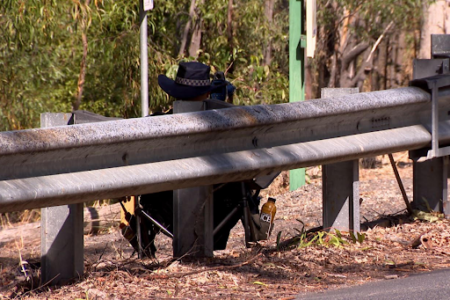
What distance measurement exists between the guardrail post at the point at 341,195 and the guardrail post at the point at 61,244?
1.70 m

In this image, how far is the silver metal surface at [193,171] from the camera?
336cm

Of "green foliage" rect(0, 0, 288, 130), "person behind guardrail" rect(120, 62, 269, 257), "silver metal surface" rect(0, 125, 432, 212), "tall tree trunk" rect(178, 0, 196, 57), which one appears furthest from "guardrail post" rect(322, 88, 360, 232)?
"tall tree trunk" rect(178, 0, 196, 57)

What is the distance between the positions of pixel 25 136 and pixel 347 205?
236 cm

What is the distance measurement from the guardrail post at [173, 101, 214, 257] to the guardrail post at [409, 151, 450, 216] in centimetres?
185

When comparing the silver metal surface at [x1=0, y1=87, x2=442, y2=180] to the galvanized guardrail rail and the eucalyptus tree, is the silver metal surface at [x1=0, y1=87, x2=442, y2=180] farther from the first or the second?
the eucalyptus tree

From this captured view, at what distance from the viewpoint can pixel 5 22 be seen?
35.8 feet

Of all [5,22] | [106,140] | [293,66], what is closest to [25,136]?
[106,140]

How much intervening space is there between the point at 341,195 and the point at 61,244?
1.86 metres

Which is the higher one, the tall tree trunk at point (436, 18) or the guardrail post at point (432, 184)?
the tall tree trunk at point (436, 18)

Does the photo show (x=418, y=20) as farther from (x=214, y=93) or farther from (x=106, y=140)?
(x=106, y=140)

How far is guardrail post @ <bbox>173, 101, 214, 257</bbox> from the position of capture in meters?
→ 4.32

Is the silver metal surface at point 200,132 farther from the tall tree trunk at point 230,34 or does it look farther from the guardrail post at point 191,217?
the tall tree trunk at point 230,34

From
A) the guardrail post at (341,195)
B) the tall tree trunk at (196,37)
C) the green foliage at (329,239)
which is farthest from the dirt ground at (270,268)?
the tall tree trunk at (196,37)

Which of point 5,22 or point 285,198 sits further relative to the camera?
Answer: point 5,22
